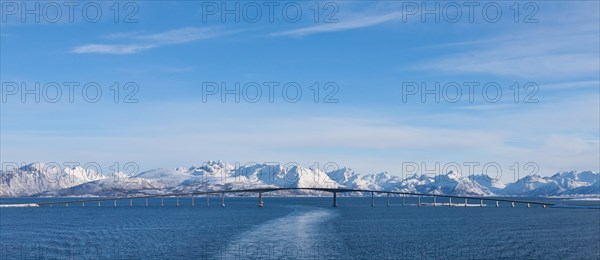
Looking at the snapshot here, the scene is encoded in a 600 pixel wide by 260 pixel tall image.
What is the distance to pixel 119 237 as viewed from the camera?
393 feet

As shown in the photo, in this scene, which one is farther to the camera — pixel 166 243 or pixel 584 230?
pixel 584 230

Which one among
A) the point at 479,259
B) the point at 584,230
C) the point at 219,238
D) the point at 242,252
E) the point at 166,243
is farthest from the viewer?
the point at 584,230

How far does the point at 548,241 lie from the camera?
113 m

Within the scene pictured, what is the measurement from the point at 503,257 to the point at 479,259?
4727 millimetres

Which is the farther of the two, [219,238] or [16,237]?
[16,237]

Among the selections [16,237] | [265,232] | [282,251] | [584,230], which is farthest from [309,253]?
[584,230]

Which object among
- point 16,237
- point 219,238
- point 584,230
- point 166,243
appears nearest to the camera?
point 166,243

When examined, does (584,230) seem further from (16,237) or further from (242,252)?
(16,237)

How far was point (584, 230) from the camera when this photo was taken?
141625 millimetres

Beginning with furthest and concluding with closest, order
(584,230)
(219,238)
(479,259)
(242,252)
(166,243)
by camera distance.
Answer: (584,230), (219,238), (166,243), (242,252), (479,259)

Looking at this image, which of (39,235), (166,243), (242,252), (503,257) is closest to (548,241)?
(503,257)

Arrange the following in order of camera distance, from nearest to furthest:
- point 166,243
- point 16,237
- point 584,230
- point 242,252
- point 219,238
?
point 242,252, point 166,243, point 219,238, point 16,237, point 584,230

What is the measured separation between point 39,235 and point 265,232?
4419 centimetres

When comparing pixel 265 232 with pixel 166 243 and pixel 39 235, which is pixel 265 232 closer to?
pixel 166 243
